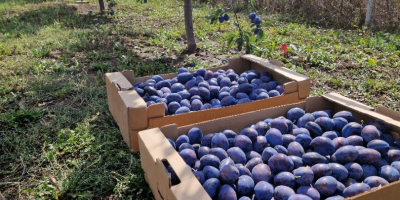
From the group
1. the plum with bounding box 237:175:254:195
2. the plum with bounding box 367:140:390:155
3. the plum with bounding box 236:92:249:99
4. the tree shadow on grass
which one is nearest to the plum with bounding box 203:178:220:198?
the plum with bounding box 237:175:254:195

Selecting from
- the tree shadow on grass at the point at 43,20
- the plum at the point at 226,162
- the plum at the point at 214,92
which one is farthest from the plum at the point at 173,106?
the tree shadow on grass at the point at 43,20

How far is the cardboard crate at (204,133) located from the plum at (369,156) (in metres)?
0.25

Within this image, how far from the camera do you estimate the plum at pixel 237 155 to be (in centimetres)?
176

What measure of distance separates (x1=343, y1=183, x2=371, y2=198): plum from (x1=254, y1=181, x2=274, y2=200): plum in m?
0.33

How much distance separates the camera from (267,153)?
1757mm

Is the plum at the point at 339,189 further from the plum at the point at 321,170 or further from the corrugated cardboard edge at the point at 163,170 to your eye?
the corrugated cardboard edge at the point at 163,170

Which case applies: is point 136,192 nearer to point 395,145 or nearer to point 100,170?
point 100,170

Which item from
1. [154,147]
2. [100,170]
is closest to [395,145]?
[154,147]

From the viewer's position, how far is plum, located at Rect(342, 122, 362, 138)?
1919mm

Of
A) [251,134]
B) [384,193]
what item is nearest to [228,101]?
[251,134]

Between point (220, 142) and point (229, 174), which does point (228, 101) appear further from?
point (229, 174)

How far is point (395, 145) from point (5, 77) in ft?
13.1

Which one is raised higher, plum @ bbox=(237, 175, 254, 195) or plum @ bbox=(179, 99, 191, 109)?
plum @ bbox=(179, 99, 191, 109)

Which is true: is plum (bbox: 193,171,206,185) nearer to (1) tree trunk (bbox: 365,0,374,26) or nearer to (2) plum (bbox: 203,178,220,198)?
(2) plum (bbox: 203,178,220,198)
